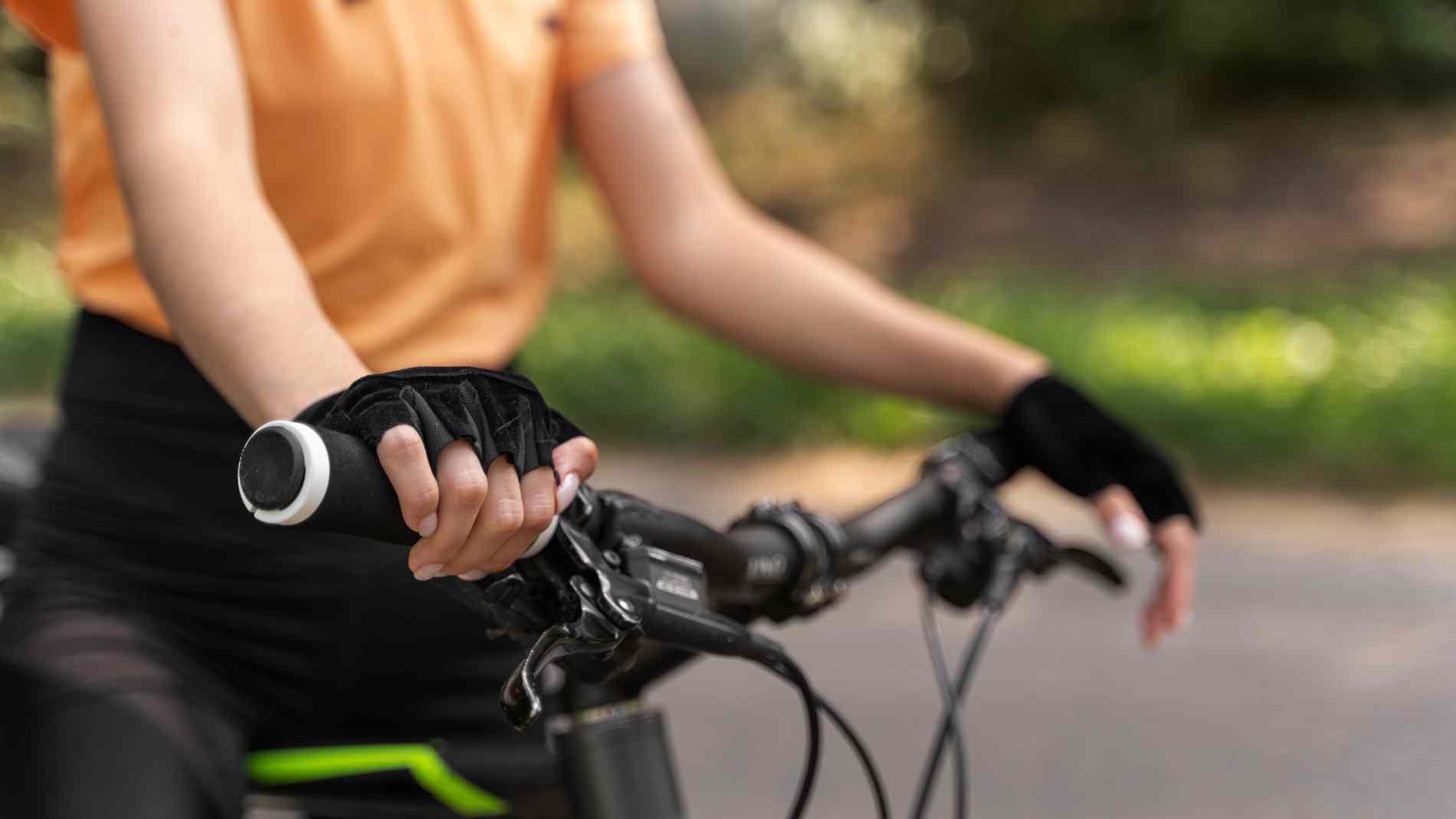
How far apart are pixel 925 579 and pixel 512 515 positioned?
2.71 ft

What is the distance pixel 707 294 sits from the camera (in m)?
1.82

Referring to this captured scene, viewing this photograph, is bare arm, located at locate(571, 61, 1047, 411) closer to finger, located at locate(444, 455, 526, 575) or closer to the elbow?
the elbow

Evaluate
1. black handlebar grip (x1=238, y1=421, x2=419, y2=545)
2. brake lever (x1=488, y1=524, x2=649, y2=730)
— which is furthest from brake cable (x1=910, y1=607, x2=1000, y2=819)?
black handlebar grip (x1=238, y1=421, x2=419, y2=545)

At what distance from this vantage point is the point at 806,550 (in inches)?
54.4

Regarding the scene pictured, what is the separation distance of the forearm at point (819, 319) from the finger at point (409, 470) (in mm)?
914

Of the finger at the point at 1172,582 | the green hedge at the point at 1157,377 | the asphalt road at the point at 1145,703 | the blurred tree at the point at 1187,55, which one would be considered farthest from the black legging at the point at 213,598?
the blurred tree at the point at 1187,55

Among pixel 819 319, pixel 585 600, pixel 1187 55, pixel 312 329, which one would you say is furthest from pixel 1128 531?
pixel 1187 55

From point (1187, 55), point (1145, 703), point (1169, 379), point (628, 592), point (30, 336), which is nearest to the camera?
point (628, 592)

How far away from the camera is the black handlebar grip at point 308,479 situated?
0.82 metres

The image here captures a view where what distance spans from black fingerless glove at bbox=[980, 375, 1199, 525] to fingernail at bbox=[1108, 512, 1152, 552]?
0.03 meters

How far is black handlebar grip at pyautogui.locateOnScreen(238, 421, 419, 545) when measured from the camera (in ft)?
2.71

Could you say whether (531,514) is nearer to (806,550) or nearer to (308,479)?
(308,479)

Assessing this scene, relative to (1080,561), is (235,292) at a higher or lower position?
lower

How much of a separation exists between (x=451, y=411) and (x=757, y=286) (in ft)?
3.11
